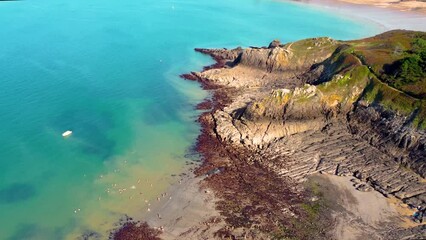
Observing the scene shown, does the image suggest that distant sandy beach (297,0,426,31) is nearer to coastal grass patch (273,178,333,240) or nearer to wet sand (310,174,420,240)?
wet sand (310,174,420,240)

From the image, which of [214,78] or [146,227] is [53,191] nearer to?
[146,227]

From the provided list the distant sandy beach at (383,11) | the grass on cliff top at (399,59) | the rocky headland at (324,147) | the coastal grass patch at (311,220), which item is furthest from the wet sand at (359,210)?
the distant sandy beach at (383,11)

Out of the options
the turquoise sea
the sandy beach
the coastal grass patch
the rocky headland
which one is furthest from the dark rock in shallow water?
the coastal grass patch

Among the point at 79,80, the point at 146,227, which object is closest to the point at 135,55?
the point at 79,80

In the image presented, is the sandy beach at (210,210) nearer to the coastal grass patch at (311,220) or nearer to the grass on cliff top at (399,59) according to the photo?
the coastal grass patch at (311,220)

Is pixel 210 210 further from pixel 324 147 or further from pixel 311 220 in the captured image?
pixel 324 147

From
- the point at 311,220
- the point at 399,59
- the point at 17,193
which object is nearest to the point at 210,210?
the point at 311,220
